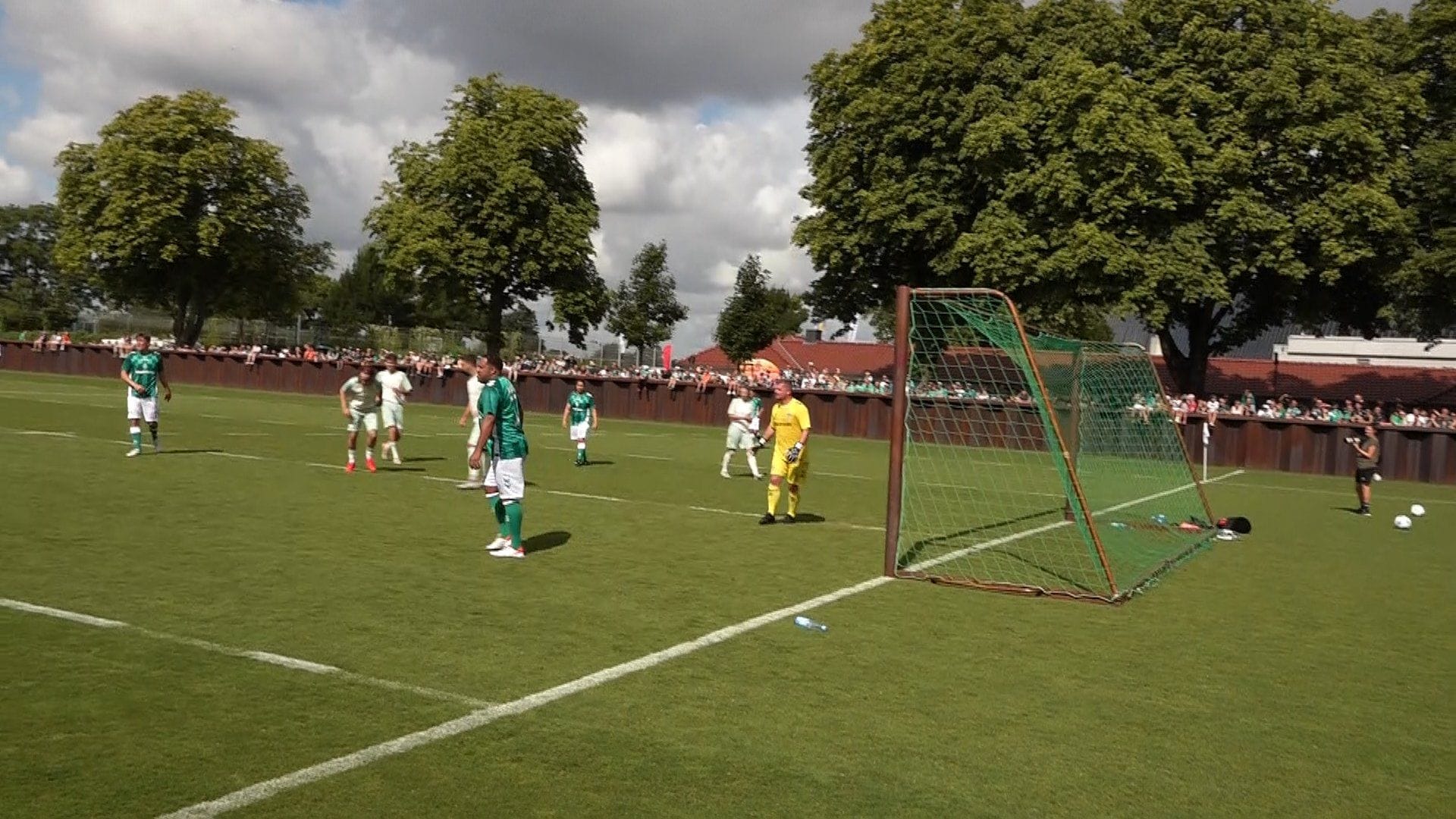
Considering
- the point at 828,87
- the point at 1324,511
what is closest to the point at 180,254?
the point at 828,87

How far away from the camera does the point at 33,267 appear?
114m

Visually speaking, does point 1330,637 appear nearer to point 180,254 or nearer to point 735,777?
point 735,777

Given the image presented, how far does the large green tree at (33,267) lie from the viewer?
361ft

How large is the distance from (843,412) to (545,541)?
28914 mm

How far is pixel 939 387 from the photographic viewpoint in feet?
116

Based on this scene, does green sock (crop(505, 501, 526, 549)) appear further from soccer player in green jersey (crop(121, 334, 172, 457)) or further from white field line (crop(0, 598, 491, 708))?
soccer player in green jersey (crop(121, 334, 172, 457))

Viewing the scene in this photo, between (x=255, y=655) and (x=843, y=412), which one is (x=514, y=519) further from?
(x=843, y=412)

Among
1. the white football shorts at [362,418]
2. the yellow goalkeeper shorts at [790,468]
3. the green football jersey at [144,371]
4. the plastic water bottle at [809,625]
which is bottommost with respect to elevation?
the plastic water bottle at [809,625]

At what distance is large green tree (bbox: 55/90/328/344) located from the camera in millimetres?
61969

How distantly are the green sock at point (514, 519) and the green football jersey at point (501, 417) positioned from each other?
1.66 ft

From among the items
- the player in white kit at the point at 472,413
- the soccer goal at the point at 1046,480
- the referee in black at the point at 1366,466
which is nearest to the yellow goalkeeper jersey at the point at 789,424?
the soccer goal at the point at 1046,480

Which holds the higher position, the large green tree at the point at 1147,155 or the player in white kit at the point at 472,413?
the large green tree at the point at 1147,155

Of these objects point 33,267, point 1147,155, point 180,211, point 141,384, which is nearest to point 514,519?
point 141,384

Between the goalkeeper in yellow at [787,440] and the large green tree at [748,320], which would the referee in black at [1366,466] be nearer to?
the goalkeeper in yellow at [787,440]
